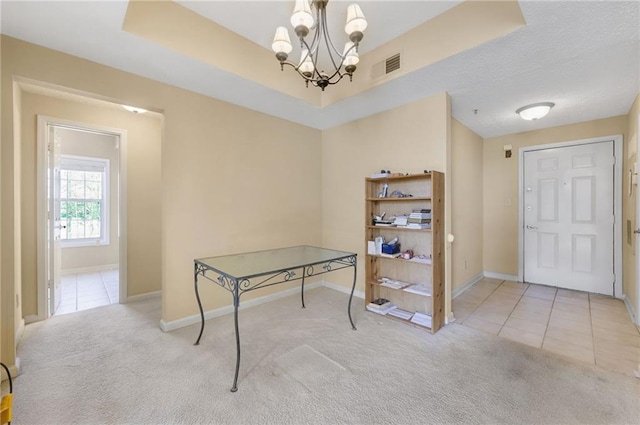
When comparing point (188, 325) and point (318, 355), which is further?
point (188, 325)

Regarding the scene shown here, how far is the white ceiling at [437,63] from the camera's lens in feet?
5.58

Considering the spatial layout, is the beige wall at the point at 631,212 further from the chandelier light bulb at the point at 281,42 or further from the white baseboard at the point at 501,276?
the chandelier light bulb at the point at 281,42

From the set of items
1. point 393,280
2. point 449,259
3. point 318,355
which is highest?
point 449,259

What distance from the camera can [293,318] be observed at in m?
2.90

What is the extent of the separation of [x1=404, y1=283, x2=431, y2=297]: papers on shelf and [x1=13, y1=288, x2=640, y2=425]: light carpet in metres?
0.38

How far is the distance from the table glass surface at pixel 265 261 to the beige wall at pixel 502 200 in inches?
125

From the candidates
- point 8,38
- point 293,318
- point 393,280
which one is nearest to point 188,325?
point 293,318

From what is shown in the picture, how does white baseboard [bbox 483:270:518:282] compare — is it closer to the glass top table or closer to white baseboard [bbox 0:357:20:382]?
the glass top table

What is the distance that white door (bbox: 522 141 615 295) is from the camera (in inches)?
137

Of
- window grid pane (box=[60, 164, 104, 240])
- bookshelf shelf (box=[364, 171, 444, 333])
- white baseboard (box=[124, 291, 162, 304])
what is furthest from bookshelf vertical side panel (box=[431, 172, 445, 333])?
window grid pane (box=[60, 164, 104, 240])

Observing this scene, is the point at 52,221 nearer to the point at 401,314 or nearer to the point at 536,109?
the point at 401,314

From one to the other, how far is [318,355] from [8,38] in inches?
134

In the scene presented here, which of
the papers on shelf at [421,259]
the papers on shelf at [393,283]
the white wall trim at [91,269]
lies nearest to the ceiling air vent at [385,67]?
the papers on shelf at [421,259]

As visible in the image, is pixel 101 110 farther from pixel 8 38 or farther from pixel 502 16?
pixel 502 16
